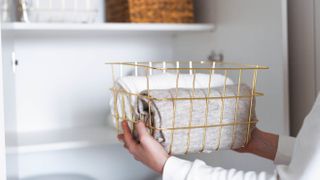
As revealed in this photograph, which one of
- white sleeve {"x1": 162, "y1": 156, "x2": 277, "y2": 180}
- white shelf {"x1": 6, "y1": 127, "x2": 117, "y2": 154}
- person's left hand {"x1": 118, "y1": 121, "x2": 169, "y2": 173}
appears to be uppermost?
A: person's left hand {"x1": 118, "y1": 121, "x2": 169, "y2": 173}

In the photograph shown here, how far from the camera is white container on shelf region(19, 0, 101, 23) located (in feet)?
4.19

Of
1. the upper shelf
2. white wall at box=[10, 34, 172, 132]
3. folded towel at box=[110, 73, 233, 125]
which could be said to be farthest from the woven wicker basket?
folded towel at box=[110, 73, 233, 125]

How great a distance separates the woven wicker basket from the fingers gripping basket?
0.44m

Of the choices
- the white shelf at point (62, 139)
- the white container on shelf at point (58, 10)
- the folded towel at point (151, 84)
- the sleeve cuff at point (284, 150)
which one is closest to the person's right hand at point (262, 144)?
the sleeve cuff at point (284, 150)

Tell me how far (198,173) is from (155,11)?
0.70 meters

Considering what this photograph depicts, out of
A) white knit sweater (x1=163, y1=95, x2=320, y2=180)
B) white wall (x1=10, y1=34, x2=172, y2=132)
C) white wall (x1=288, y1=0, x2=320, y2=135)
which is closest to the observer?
white knit sweater (x1=163, y1=95, x2=320, y2=180)

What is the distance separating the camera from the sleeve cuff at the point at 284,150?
92cm

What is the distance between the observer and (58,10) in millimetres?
1295

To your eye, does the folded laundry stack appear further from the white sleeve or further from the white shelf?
the white shelf

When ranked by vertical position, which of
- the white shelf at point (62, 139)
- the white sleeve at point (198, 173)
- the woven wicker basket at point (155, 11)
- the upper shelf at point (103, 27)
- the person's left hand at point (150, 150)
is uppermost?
the woven wicker basket at point (155, 11)

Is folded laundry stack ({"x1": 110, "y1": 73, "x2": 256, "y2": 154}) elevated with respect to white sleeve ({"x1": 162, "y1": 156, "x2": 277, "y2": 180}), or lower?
elevated

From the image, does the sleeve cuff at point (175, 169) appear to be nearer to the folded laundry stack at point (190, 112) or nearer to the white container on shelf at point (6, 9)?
the folded laundry stack at point (190, 112)

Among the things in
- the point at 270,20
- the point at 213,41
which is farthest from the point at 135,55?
the point at 270,20

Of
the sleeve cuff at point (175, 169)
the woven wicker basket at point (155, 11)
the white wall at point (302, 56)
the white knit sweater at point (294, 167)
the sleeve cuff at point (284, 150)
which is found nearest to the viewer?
the white knit sweater at point (294, 167)
